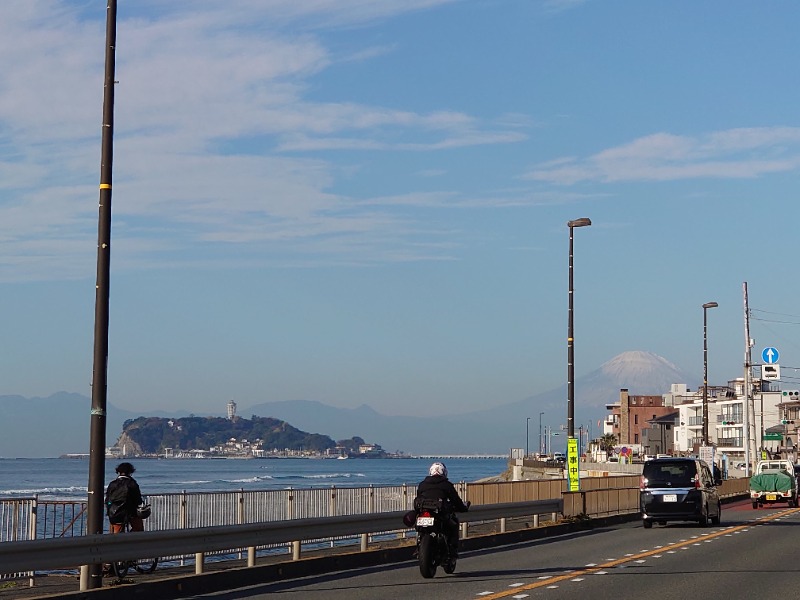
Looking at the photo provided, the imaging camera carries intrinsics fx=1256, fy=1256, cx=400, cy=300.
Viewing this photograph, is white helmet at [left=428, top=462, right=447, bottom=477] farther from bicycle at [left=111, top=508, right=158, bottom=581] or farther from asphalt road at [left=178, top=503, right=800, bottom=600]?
bicycle at [left=111, top=508, right=158, bottom=581]

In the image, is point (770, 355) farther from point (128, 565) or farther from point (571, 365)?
point (128, 565)

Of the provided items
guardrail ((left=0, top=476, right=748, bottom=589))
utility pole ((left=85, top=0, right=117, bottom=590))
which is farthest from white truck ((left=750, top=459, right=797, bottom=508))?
utility pole ((left=85, top=0, right=117, bottom=590))

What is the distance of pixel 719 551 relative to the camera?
2444cm

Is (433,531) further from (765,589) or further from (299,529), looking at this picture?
(765,589)

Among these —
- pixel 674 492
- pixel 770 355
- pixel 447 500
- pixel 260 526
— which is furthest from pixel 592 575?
pixel 770 355

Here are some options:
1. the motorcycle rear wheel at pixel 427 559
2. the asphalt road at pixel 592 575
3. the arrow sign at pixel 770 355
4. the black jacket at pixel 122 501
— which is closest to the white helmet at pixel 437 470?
the motorcycle rear wheel at pixel 427 559

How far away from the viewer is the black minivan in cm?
3350

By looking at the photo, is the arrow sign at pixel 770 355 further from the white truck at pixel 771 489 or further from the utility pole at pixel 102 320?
the utility pole at pixel 102 320

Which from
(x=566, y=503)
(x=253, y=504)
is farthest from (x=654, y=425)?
(x=253, y=504)

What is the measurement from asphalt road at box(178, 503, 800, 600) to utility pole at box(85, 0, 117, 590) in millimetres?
1749

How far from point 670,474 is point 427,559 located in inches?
684

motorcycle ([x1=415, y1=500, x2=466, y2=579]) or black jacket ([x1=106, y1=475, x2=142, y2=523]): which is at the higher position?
black jacket ([x1=106, y1=475, x2=142, y2=523])

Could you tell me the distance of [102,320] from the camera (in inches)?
657

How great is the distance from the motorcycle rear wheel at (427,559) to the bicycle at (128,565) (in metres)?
3.84
